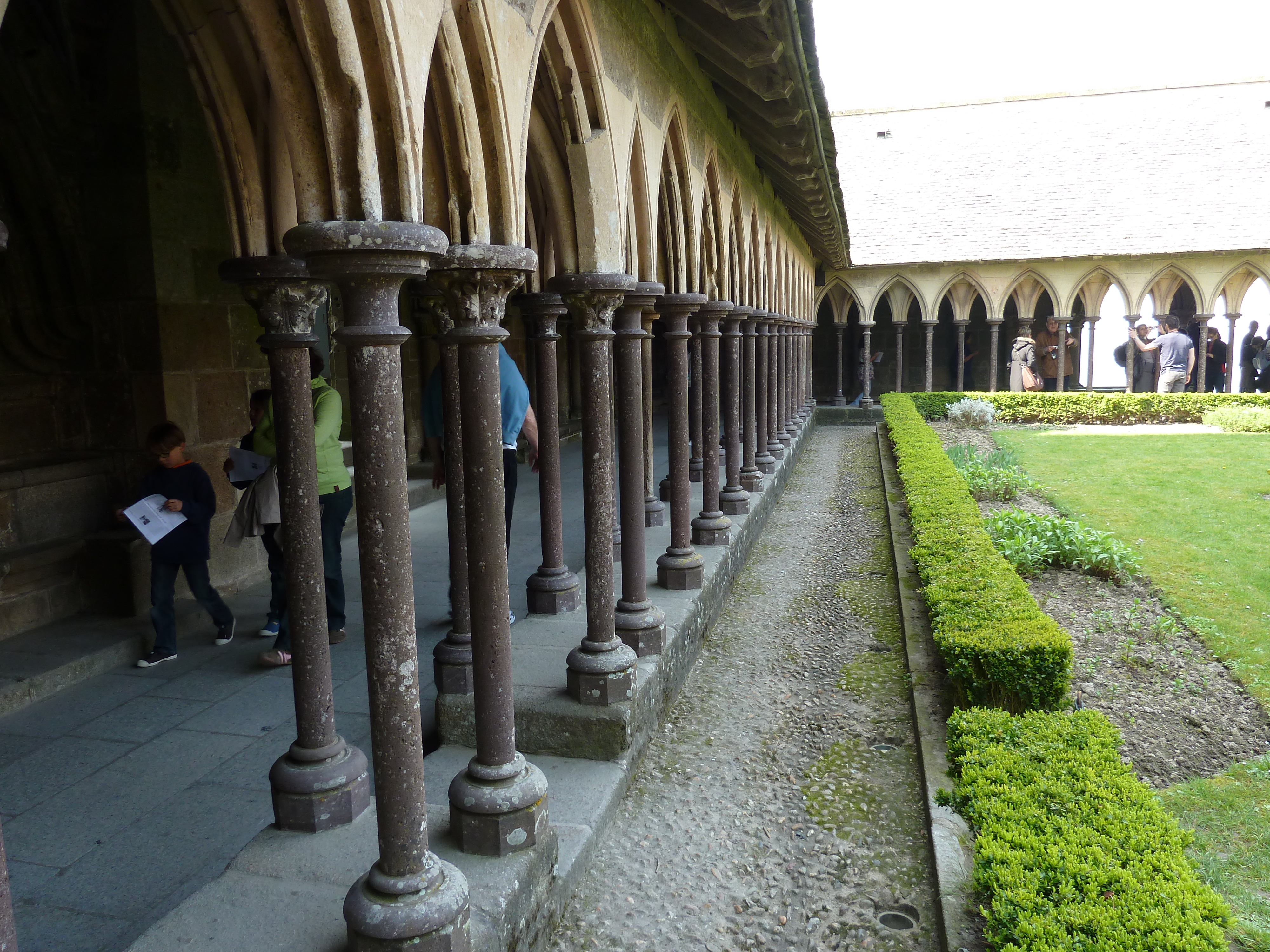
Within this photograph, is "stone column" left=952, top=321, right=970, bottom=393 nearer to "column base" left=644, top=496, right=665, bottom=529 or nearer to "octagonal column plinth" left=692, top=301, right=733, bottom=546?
"octagonal column plinth" left=692, top=301, right=733, bottom=546

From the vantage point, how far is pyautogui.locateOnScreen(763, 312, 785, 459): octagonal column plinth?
1185cm

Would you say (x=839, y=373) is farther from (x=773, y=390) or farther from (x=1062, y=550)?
(x=1062, y=550)

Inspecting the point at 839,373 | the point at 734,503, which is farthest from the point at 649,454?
the point at 839,373

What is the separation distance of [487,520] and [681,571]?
2744 millimetres

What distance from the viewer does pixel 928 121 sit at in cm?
2805

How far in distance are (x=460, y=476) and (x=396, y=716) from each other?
1494mm

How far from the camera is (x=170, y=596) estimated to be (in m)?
4.96

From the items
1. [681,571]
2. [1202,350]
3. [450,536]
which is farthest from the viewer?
[1202,350]

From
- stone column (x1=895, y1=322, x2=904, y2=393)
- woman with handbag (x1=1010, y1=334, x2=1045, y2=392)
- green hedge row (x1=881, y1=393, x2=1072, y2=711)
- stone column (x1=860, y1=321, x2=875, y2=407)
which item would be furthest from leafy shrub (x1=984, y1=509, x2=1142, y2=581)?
stone column (x1=895, y1=322, x2=904, y2=393)

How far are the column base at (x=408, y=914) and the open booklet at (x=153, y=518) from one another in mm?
2872

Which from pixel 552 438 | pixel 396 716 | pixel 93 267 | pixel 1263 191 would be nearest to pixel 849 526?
pixel 552 438

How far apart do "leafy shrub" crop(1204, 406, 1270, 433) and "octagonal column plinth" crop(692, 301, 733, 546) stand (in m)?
14.5

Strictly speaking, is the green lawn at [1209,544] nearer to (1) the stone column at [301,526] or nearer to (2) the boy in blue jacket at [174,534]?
(1) the stone column at [301,526]

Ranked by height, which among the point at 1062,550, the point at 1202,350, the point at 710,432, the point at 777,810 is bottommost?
the point at 777,810
